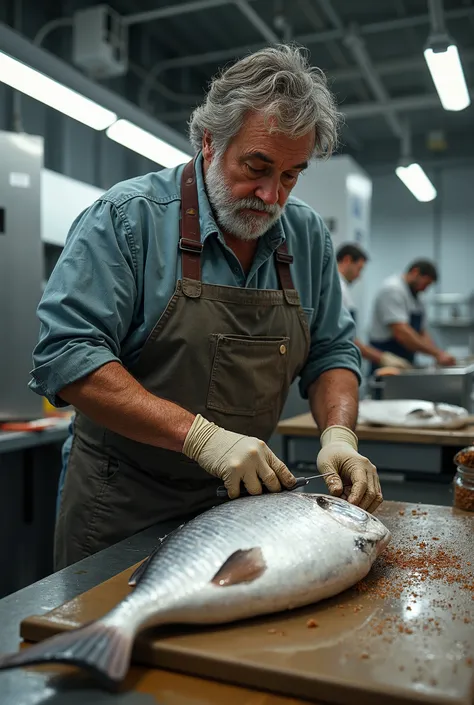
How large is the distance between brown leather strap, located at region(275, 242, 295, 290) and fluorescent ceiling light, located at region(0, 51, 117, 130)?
68.9 inches

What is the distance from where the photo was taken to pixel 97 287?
153 cm

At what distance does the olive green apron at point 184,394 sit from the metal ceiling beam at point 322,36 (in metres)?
5.02

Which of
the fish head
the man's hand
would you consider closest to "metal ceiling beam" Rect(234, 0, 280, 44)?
the man's hand

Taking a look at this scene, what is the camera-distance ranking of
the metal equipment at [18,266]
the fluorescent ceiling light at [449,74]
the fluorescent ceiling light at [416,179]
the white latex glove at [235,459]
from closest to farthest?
the white latex glove at [235,459] < the metal equipment at [18,266] < the fluorescent ceiling light at [449,74] < the fluorescent ceiling light at [416,179]

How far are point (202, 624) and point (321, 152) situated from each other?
1.26 m

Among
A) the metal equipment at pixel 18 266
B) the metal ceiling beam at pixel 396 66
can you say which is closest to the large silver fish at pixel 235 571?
the metal equipment at pixel 18 266

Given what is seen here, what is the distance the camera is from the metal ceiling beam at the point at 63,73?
2875 millimetres

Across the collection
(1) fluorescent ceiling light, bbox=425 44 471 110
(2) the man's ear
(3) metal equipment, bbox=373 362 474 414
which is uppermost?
(1) fluorescent ceiling light, bbox=425 44 471 110

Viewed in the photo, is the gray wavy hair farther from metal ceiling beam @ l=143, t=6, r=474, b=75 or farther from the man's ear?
metal ceiling beam @ l=143, t=6, r=474, b=75

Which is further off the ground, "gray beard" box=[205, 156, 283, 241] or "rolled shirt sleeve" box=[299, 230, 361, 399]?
"gray beard" box=[205, 156, 283, 241]

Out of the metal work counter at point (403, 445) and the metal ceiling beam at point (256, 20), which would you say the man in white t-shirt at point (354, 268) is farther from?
the metal work counter at point (403, 445)

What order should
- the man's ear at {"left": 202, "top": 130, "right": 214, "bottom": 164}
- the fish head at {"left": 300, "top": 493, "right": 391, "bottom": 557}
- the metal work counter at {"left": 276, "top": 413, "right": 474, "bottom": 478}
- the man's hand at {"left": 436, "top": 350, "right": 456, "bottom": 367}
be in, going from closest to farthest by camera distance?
1. the fish head at {"left": 300, "top": 493, "right": 391, "bottom": 557}
2. the man's ear at {"left": 202, "top": 130, "right": 214, "bottom": 164}
3. the metal work counter at {"left": 276, "top": 413, "right": 474, "bottom": 478}
4. the man's hand at {"left": 436, "top": 350, "right": 456, "bottom": 367}

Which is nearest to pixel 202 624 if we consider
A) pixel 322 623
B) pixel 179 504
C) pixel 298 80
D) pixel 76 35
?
pixel 322 623

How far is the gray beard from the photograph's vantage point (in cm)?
167
